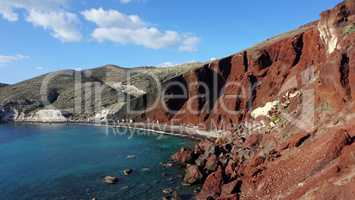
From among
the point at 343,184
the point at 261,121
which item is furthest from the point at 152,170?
the point at 343,184

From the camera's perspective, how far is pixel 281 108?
178 feet

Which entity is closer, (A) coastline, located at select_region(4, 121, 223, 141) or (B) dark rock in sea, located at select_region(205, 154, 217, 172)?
(B) dark rock in sea, located at select_region(205, 154, 217, 172)

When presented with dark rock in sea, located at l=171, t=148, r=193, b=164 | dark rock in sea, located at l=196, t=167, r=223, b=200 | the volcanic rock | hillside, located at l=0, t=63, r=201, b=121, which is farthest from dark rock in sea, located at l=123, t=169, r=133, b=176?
hillside, located at l=0, t=63, r=201, b=121

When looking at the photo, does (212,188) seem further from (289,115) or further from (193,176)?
(289,115)

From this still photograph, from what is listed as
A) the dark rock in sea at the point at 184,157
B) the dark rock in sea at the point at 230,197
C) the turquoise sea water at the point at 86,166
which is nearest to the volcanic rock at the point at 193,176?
the turquoise sea water at the point at 86,166

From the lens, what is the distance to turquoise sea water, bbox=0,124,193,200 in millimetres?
41219

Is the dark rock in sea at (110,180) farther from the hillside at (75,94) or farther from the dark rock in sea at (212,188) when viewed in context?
the hillside at (75,94)

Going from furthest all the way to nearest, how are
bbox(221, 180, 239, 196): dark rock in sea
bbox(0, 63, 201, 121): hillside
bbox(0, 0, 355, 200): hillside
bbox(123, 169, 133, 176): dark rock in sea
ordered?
1. bbox(0, 63, 201, 121): hillside
2. bbox(123, 169, 133, 176): dark rock in sea
3. bbox(221, 180, 239, 196): dark rock in sea
4. bbox(0, 0, 355, 200): hillside

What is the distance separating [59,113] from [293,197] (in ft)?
416

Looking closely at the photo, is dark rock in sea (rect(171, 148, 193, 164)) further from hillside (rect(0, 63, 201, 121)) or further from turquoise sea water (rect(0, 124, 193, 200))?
hillside (rect(0, 63, 201, 121))

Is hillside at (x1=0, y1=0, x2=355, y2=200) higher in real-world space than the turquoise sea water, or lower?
higher

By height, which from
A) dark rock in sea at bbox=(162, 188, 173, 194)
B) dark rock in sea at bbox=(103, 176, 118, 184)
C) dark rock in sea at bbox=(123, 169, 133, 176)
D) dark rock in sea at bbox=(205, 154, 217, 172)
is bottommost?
dark rock in sea at bbox=(162, 188, 173, 194)

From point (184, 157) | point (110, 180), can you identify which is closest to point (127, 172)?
point (110, 180)

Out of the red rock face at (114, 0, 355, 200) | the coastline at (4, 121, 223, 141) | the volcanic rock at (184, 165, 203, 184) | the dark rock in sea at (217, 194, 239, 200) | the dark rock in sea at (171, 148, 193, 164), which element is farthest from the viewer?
the coastline at (4, 121, 223, 141)
